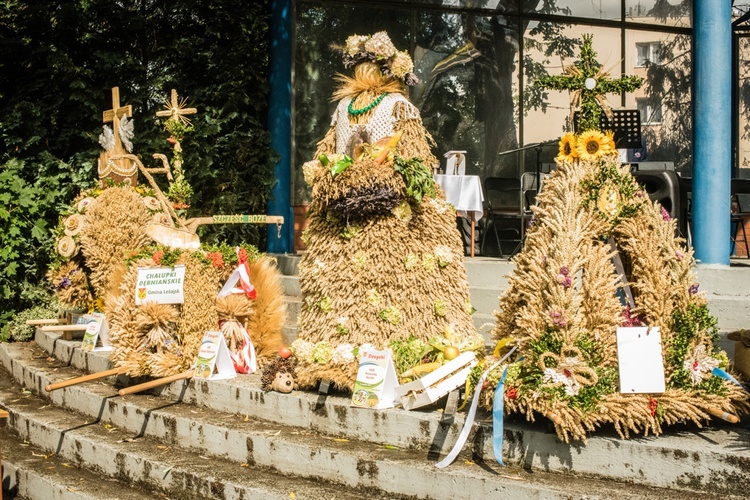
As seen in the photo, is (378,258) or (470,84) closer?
(378,258)

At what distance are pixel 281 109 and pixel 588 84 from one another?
6290 mm

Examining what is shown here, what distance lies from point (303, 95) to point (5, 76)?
11.7 ft

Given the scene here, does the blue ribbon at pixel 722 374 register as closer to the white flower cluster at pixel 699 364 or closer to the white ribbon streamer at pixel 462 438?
the white flower cluster at pixel 699 364

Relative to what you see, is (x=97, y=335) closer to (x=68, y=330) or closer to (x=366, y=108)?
(x=68, y=330)

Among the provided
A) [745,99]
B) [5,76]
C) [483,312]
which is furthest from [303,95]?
[745,99]

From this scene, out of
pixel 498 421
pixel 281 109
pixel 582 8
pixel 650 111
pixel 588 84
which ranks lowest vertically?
pixel 498 421

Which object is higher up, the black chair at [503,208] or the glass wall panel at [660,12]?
the glass wall panel at [660,12]

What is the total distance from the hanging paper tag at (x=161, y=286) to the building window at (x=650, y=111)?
27.0 ft

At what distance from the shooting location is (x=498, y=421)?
3553 mm

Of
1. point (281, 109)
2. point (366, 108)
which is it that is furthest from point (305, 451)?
point (281, 109)

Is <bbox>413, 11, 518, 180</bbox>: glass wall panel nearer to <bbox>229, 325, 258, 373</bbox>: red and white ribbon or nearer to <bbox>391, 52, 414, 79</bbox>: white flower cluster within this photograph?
<bbox>391, 52, 414, 79</bbox>: white flower cluster

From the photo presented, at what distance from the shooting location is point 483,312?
625 cm

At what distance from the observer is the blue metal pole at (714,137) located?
6.50 m

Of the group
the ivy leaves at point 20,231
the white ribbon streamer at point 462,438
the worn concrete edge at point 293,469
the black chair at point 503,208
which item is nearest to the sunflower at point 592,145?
the white ribbon streamer at point 462,438
